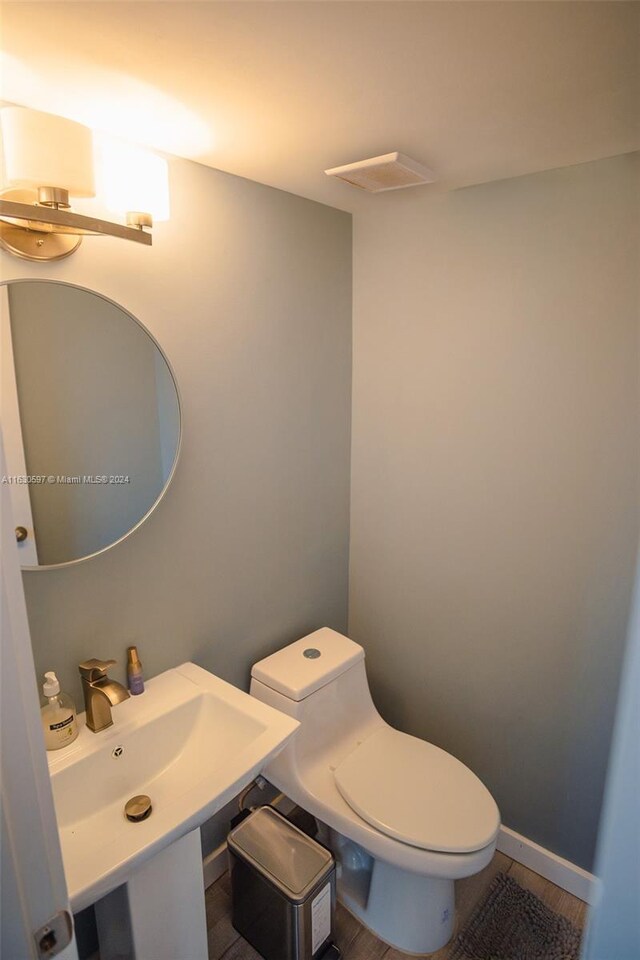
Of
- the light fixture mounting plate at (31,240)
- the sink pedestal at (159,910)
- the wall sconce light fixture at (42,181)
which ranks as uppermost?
the wall sconce light fixture at (42,181)

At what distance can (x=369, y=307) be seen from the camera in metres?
2.00

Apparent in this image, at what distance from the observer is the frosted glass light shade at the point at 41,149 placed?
1.05m

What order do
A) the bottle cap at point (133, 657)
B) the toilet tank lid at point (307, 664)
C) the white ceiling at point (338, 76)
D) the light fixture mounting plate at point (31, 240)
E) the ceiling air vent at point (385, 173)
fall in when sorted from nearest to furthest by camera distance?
the white ceiling at point (338, 76) → the light fixture mounting plate at point (31, 240) → the ceiling air vent at point (385, 173) → the bottle cap at point (133, 657) → the toilet tank lid at point (307, 664)

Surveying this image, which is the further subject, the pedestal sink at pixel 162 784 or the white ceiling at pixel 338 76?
the pedestal sink at pixel 162 784

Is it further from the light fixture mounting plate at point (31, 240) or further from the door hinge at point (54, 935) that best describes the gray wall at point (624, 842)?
the light fixture mounting plate at point (31, 240)

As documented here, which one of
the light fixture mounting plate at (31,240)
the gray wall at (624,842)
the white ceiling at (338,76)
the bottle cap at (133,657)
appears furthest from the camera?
the bottle cap at (133,657)

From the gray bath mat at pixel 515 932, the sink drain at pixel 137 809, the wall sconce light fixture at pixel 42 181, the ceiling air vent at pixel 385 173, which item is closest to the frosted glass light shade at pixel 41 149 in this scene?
the wall sconce light fixture at pixel 42 181

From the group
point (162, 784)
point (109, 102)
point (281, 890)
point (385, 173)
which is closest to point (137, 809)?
point (162, 784)

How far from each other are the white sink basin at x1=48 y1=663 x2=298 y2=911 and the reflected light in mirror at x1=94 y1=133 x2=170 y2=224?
126 cm

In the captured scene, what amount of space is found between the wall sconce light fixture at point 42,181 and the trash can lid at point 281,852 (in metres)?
1.71

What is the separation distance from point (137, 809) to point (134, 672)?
12.9 inches

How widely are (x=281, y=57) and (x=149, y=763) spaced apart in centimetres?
159

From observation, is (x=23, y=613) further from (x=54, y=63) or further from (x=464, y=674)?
(x=464, y=674)

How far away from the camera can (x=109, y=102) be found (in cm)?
112
